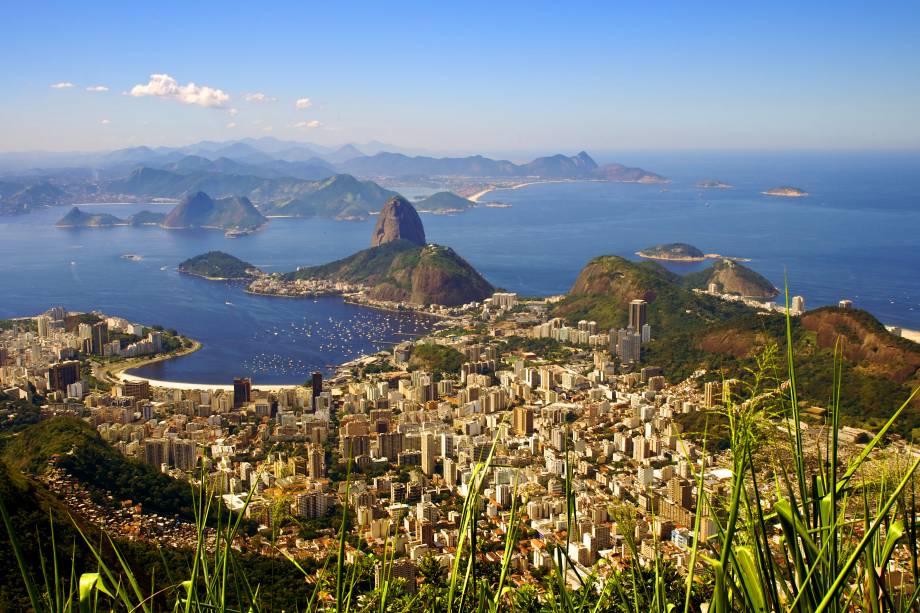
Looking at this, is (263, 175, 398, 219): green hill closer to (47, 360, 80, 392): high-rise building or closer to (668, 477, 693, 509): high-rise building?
(47, 360, 80, 392): high-rise building

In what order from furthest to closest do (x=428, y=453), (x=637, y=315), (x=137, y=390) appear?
(x=637, y=315), (x=137, y=390), (x=428, y=453)

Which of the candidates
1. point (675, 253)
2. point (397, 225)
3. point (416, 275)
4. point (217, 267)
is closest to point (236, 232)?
point (217, 267)

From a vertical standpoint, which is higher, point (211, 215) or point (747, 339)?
point (211, 215)

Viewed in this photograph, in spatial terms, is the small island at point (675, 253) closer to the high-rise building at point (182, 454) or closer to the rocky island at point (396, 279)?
the rocky island at point (396, 279)

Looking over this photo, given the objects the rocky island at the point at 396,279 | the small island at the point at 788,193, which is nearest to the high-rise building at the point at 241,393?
the rocky island at the point at 396,279

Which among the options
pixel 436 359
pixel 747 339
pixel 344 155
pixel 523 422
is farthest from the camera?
pixel 344 155

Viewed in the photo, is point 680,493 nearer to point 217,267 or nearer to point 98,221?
point 217,267

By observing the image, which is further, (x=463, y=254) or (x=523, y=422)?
(x=463, y=254)
